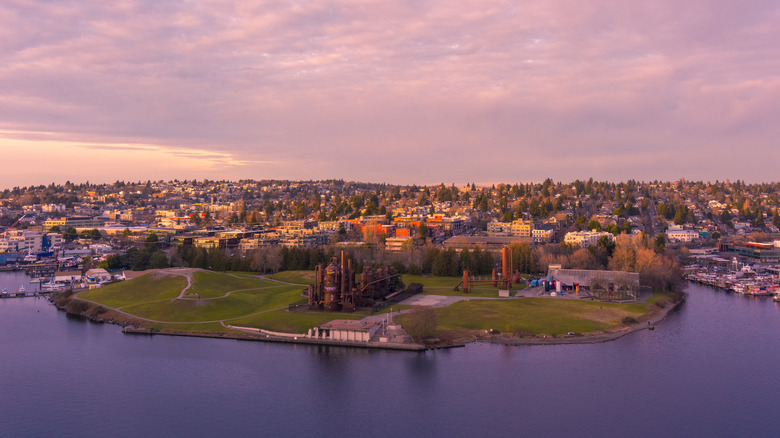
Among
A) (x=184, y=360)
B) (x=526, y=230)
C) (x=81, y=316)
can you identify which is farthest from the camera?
(x=526, y=230)

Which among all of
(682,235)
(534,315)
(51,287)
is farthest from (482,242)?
(51,287)

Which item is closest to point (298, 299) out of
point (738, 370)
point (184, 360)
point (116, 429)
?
point (184, 360)

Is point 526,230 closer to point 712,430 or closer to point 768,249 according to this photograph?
point 768,249

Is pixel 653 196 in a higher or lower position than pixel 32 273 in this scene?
higher

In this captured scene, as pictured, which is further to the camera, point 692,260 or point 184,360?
point 692,260

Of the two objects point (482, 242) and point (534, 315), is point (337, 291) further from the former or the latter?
point (482, 242)

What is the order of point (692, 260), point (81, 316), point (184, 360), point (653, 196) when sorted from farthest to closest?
point (653, 196) → point (692, 260) → point (81, 316) → point (184, 360)

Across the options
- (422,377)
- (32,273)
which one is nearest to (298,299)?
(422,377)
